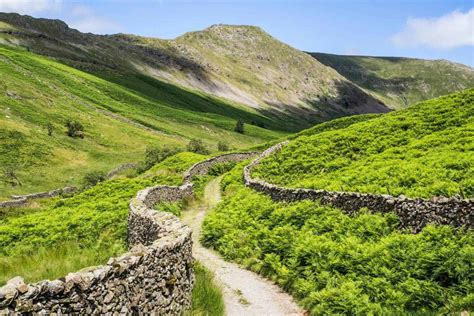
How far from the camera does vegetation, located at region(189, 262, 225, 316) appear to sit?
1289cm

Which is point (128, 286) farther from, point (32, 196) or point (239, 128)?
point (239, 128)

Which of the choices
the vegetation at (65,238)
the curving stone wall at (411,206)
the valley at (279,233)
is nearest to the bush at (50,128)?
the valley at (279,233)

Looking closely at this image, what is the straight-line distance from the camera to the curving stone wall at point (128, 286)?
292 inches

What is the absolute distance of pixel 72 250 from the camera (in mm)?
15305

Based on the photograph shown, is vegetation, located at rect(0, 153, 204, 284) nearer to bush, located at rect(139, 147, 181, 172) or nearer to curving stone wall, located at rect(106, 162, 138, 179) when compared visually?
bush, located at rect(139, 147, 181, 172)

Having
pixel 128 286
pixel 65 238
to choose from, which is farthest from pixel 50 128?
pixel 128 286

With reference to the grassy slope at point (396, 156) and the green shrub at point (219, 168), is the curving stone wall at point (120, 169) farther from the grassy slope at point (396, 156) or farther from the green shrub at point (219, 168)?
the grassy slope at point (396, 156)

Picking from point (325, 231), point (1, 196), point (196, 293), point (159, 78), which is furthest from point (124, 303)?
point (159, 78)

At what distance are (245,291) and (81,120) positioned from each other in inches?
3537

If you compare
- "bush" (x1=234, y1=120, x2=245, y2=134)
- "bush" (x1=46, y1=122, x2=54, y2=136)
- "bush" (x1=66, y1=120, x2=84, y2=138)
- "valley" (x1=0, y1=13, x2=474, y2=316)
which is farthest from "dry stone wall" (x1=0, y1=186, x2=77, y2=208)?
"bush" (x1=234, y1=120, x2=245, y2=134)

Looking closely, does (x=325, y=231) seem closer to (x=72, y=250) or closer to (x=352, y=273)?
(x=352, y=273)

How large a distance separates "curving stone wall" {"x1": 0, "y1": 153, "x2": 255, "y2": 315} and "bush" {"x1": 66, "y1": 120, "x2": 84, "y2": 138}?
77053 millimetres

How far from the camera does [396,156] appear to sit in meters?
29.5

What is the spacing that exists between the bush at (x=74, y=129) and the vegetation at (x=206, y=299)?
79472 millimetres
